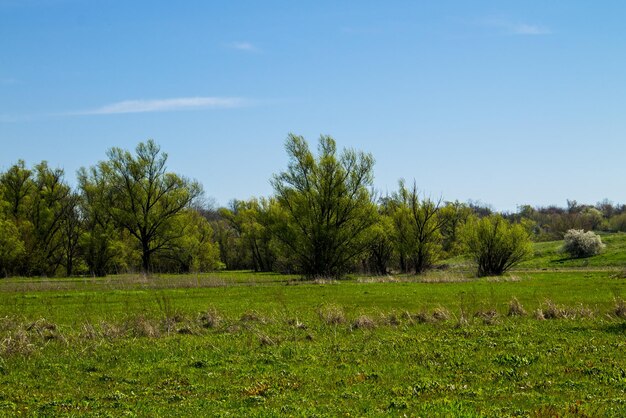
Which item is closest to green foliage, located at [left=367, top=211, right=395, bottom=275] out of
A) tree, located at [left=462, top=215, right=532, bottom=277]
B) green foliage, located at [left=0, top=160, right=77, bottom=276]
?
tree, located at [left=462, top=215, right=532, bottom=277]

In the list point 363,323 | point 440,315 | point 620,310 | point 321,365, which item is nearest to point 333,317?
point 363,323

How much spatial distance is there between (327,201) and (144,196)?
24.8 metres

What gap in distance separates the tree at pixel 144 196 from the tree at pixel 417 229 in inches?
1221

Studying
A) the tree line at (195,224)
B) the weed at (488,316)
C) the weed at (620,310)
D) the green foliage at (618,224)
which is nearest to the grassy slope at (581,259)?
the tree line at (195,224)

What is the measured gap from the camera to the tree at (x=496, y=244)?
70.4 metres

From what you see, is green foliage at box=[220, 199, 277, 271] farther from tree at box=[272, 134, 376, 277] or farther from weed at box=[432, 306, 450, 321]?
weed at box=[432, 306, 450, 321]

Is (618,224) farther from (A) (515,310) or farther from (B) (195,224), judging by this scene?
(A) (515,310)

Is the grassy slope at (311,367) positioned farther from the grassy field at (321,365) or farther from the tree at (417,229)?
the tree at (417,229)

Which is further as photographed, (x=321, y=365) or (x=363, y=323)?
(x=363, y=323)

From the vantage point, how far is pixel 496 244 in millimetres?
70938

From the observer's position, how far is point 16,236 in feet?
231

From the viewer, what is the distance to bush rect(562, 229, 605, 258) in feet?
323

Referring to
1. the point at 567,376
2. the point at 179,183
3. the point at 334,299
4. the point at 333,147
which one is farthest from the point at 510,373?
the point at 179,183

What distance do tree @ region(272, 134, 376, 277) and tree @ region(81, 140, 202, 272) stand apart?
16.7 m
